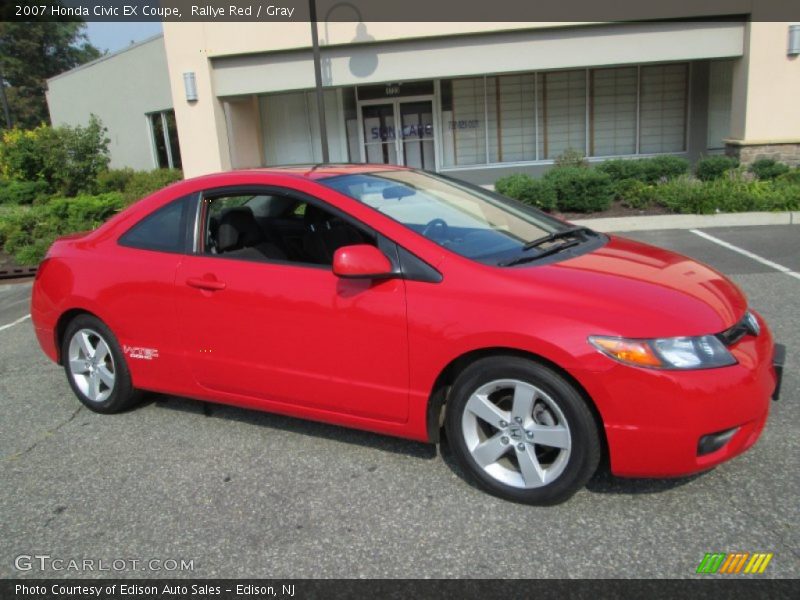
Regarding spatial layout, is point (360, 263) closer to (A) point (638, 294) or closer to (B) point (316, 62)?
(A) point (638, 294)

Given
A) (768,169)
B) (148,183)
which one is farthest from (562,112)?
(148,183)

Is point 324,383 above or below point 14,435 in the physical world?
above

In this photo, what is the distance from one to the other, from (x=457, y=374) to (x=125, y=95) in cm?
2297

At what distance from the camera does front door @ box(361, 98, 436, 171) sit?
671 inches

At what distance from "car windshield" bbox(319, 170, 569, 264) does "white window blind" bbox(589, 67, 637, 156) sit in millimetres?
13258

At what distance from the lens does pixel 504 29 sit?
1320 cm

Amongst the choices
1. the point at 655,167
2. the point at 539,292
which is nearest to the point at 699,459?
the point at 539,292

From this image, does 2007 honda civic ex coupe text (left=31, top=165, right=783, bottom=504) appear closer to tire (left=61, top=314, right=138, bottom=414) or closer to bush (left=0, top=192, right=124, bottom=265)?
tire (left=61, top=314, right=138, bottom=414)

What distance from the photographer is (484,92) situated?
1658 cm

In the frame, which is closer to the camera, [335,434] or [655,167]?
[335,434]

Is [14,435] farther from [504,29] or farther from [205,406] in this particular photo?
[504,29]

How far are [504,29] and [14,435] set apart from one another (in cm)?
1176

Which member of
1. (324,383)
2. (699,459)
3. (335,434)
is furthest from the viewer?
(335,434)

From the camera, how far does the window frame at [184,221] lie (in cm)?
394
